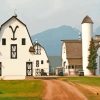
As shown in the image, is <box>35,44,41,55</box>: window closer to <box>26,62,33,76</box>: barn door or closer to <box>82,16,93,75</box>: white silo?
<box>82,16,93,75</box>: white silo

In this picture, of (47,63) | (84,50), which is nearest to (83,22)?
(84,50)

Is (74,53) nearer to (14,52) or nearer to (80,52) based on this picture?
(80,52)

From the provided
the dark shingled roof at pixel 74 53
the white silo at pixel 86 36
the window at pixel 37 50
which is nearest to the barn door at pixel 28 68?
the white silo at pixel 86 36

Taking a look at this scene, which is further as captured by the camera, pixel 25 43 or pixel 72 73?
pixel 72 73

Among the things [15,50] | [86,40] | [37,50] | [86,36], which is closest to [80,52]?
[86,40]

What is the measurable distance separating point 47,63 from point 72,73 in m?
12.8

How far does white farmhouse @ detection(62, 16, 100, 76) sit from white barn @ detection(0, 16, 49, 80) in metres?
25.2

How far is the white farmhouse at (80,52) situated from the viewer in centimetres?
10869

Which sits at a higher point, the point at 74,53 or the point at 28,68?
the point at 74,53

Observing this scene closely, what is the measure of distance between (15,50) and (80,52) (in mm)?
30825

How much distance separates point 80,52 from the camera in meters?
114

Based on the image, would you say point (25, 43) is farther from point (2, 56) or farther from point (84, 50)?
point (84, 50)

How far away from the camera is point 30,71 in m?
86.8

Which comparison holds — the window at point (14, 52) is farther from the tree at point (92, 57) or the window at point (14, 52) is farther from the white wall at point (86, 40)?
the white wall at point (86, 40)
